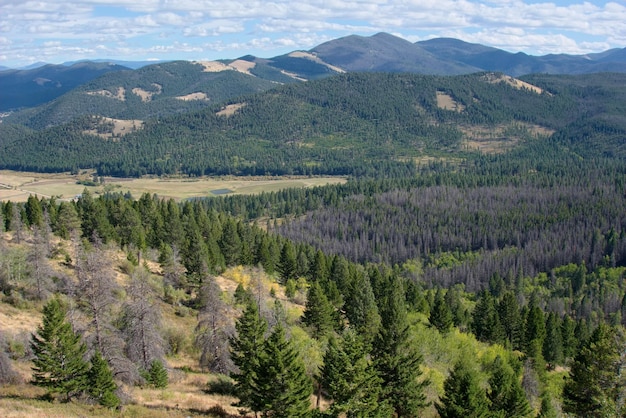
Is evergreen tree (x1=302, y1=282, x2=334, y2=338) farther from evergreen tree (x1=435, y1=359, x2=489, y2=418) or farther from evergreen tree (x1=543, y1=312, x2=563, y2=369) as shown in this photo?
evergreen tree (x1=543, y1=312, x2=563, y2=369)

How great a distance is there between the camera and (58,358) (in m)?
34.5

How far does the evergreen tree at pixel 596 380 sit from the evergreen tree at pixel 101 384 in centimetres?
3706

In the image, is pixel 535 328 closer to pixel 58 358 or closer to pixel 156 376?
pixel 156 376

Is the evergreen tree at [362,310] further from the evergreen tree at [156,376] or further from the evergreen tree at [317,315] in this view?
the evergreen tree at [156,376]

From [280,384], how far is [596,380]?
29570mm

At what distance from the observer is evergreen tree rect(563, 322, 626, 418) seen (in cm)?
4450

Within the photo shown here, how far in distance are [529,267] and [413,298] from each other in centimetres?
8806

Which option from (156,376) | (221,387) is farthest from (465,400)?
(156,376)

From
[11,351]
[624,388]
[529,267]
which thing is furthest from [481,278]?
[11,351]

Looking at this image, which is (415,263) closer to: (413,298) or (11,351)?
(413,298)

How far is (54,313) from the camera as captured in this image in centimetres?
3466

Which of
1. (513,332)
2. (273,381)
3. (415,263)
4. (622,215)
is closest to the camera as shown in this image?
(273,381)

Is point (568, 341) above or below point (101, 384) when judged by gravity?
below

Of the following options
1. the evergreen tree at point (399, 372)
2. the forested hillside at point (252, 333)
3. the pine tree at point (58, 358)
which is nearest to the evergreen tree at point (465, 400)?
the forested hillside at point (252, 333)
